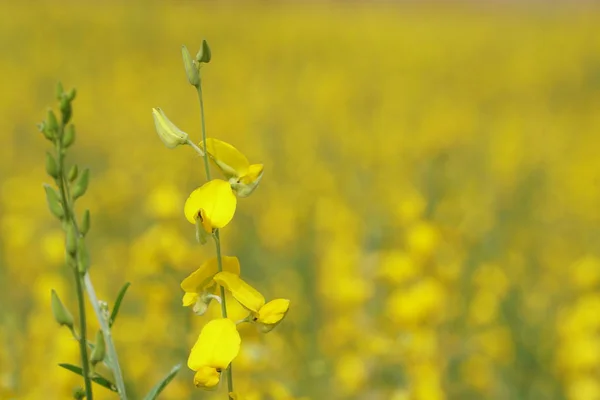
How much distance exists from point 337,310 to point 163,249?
84cm

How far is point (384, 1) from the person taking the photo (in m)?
17.0

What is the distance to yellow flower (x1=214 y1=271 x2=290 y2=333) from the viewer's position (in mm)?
631

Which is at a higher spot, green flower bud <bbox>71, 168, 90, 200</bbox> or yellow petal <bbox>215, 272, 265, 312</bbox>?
green flower bud <bbox>71, 168, 90, 200</bbox>

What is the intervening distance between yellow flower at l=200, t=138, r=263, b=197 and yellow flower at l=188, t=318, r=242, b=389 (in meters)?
0.11

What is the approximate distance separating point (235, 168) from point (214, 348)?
0.15 metres

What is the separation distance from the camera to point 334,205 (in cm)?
342

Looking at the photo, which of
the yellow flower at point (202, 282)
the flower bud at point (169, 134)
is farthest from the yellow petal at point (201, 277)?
the flower bud at point (169, 134)

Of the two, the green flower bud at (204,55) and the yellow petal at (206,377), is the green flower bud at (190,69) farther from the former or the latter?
the yellow petal at (206,377)

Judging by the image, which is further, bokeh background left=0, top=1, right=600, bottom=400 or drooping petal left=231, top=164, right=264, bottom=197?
bokeh background left=0, top=1, right=600, bottom=400

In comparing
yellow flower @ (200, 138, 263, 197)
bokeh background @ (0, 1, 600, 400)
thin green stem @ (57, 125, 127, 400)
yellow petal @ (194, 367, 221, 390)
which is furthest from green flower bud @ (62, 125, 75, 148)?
bokeh background @ (0, 1, 600, 400)

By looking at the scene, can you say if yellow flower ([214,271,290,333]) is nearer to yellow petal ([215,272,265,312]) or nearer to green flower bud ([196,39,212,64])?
yellow petal ([215,272,265,312])

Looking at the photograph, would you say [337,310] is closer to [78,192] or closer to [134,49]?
[78,192]

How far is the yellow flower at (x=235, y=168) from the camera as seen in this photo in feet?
2.15

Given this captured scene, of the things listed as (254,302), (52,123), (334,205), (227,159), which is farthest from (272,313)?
(334,205)
